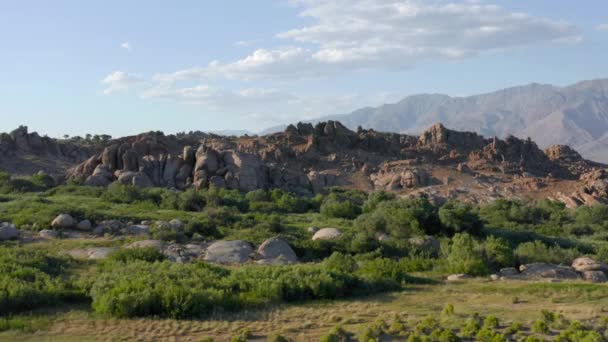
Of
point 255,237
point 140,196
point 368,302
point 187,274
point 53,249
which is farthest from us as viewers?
point 140,196

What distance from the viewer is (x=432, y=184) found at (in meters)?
49.5

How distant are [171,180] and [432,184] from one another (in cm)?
2137

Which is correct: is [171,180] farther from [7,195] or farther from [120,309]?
[120,309]

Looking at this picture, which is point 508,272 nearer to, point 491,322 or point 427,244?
point 427,244

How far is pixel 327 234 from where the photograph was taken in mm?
21750

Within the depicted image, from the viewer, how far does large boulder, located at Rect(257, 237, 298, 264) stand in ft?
60.0

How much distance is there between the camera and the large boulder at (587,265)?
56.8ft

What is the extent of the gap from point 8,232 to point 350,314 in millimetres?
13553

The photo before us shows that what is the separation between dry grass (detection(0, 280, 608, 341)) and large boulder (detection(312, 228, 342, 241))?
280 inches

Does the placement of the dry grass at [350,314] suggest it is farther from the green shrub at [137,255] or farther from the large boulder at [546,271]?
the green shrub at [137,255]

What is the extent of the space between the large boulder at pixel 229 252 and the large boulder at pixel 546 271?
758cm

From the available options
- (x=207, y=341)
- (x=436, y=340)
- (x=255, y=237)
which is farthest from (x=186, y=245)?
(x=436, y=340)

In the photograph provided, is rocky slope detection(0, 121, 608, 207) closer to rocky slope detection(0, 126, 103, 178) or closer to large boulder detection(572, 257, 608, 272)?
rocky slope detection(0, 126, 103, 178)

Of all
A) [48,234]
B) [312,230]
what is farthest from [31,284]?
[312,230]
